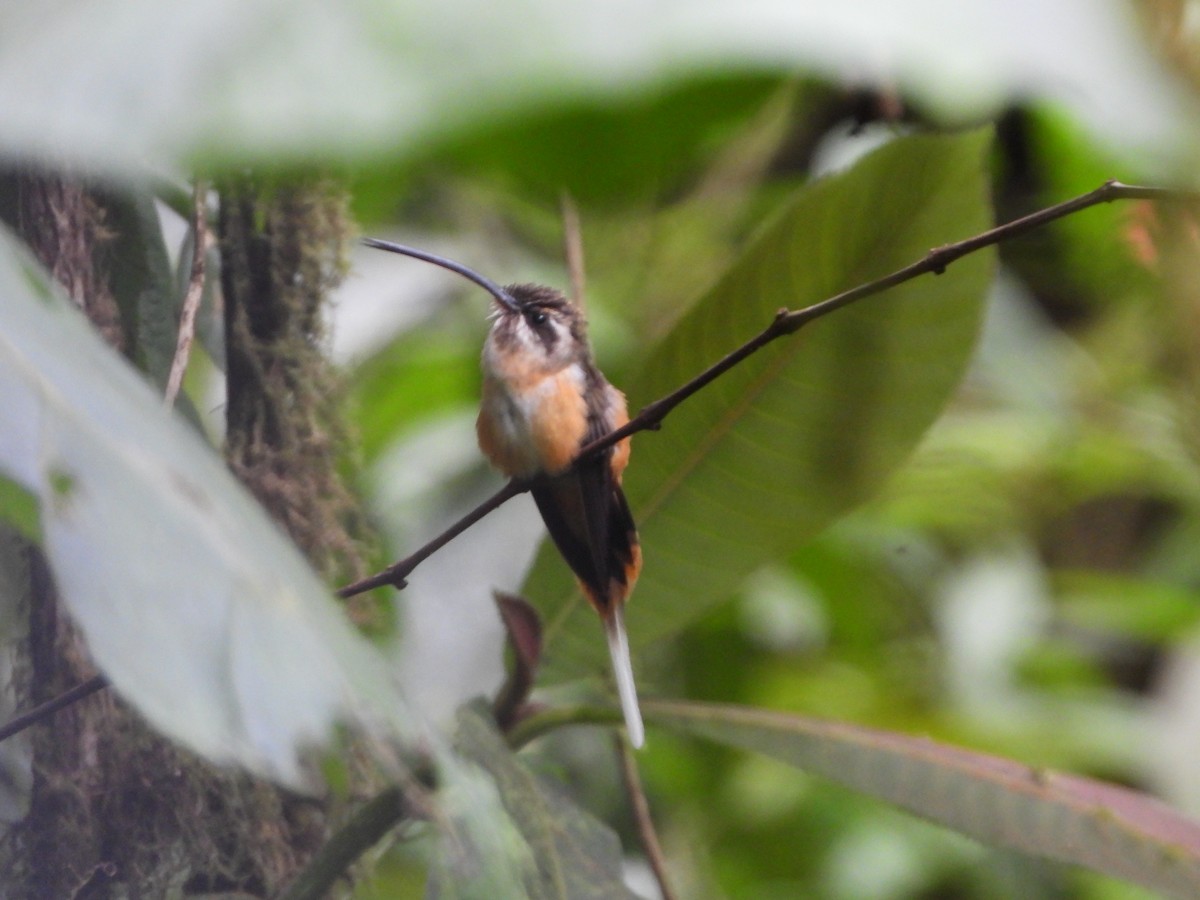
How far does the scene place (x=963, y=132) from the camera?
1.59 meters

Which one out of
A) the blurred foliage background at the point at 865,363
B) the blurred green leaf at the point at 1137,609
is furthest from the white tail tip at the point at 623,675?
the blurred green leaf at the point at 1137,609

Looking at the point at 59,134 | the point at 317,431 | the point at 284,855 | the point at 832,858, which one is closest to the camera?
the point at 59,134

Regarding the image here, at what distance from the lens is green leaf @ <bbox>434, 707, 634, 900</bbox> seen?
1.27 metres

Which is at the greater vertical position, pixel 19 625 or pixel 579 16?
pixel 579 16

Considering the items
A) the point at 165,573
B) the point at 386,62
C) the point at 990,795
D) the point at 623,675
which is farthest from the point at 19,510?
the point at 990,795

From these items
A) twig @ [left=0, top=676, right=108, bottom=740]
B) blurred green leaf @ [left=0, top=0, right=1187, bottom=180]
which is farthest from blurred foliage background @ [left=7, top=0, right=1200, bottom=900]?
twig @ [left=0, top=676, right=108, bottom=740]

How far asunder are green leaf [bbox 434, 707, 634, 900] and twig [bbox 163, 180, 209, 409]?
46cm

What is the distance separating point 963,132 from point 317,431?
89 cm

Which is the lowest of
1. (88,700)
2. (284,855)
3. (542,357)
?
(284,855)

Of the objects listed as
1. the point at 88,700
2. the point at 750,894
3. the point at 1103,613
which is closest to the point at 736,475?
the point at 88,700

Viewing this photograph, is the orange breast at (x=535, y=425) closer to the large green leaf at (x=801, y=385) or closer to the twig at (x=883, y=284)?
the large green leaf at (x=801, y=385)

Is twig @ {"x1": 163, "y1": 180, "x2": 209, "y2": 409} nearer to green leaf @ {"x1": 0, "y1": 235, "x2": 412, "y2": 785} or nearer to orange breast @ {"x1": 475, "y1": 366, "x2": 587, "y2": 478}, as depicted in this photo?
green leaf @ {"x1": 0, "y1": 235, "x2": 412, "y2": 785}

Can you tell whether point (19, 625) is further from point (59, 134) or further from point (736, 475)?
point (736, 475)

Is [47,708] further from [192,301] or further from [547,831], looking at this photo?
[547,831]
